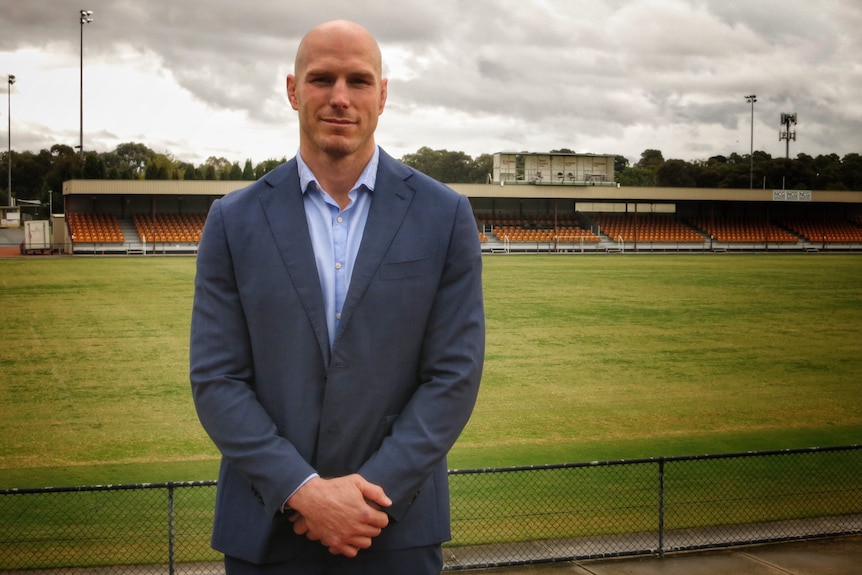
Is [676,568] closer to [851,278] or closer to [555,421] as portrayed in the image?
[555,421]

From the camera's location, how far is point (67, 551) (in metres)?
6.30

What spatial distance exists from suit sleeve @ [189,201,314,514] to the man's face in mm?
375

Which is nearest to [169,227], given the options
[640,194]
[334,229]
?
[640,194]

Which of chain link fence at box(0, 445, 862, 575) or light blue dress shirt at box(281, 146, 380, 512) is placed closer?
light blue dress shirt at box(281, 146, 380, 512)

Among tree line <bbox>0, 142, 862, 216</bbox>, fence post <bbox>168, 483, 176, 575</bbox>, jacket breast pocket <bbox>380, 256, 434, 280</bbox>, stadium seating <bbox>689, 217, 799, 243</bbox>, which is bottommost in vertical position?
fence post <bbox>168, 483, 176, 575</bbox>

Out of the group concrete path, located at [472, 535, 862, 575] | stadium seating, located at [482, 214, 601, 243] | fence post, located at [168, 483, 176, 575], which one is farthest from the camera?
stadium seating, located at [482, 214, 601, 243]

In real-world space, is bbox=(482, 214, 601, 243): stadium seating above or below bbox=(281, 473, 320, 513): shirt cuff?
above

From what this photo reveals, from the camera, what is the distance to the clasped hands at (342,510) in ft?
6.70

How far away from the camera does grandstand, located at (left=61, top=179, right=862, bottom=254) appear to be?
5184 centimetres

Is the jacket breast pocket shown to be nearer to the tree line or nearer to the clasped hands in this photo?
the clasped hands

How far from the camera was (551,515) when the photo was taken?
23.5 ft

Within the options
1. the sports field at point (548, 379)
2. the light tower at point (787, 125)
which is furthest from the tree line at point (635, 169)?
the sports field at point (548, 379)

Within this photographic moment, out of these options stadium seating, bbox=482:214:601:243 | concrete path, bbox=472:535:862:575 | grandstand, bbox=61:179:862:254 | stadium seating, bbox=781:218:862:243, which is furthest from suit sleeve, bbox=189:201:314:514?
stadium seating, bbox=781:218:862:243

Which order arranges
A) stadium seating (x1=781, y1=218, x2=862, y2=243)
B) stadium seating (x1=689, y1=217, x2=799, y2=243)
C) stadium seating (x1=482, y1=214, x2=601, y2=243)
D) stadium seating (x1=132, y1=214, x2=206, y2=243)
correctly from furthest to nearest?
stadium seating (x1=781, y1=218, x2=862, y2=243) → stadium seating (x1=689, y1=217, x2=799, y2=243) → stadium seating (x1=482, y1=214, x2=601, y2=243) → stadium seating (x1=132, y1=214, x2=206, y2=243)
